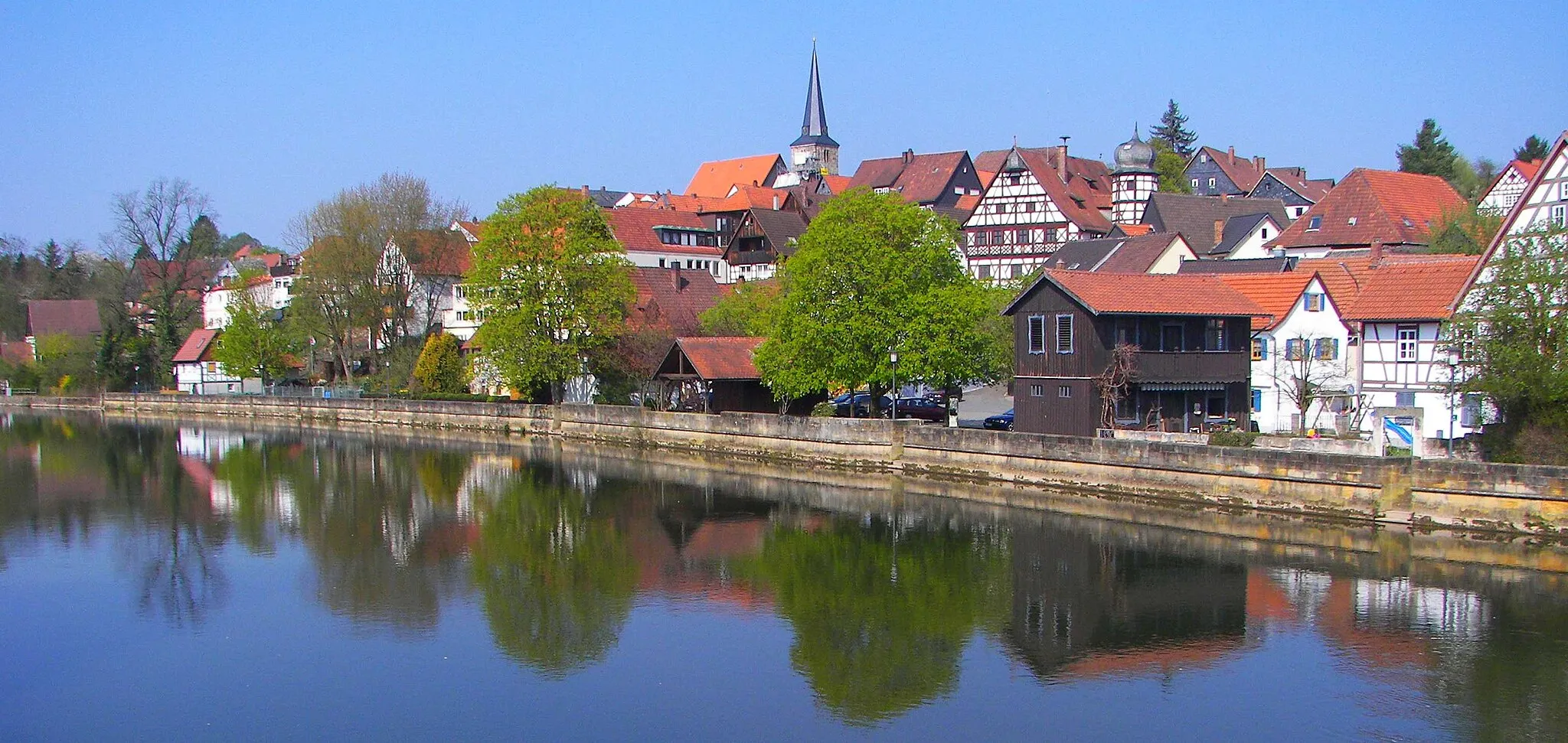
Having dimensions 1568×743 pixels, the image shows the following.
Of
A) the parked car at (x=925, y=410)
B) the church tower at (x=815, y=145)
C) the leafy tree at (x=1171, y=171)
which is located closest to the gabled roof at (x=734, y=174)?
the church tower at (x=815, y=145)

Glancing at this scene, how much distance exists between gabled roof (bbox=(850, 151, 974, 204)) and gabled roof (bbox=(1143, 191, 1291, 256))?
2287 centimetres

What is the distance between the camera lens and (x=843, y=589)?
1025 inches

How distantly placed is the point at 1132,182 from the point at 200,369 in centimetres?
5975

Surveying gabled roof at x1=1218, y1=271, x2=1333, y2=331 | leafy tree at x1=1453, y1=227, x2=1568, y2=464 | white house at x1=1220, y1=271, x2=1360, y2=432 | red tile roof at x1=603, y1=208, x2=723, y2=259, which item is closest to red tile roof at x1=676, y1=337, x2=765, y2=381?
gabled roof at x1=1218, y1=271, x2=1333, y2=331

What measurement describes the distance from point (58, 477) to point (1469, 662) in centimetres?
Result: 4393

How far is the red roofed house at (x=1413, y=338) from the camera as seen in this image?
3550 cm

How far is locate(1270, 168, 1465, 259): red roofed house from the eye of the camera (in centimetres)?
5528

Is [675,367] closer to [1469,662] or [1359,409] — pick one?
[1359,409]

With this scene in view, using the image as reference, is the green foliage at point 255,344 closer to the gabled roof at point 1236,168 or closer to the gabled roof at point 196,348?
the gabled roof at point 196,348

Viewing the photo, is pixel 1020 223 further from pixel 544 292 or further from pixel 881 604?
pixel 881 604

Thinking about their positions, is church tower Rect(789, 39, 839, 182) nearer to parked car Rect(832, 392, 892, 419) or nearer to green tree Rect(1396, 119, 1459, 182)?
green tree Rect(1396, 119, 1459, 182)

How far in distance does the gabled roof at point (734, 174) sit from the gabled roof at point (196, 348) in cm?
5068

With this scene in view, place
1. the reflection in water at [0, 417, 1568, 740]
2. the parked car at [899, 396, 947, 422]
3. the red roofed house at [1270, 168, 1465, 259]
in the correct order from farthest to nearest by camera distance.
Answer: the red roofed house at [1270, 168, 1465, 259] → the parked car at [899, 396, 947, 422] → the reflection in water at [0, 417, 1568, 740]

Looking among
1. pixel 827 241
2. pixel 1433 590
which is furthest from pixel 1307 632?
pixel 827 241
